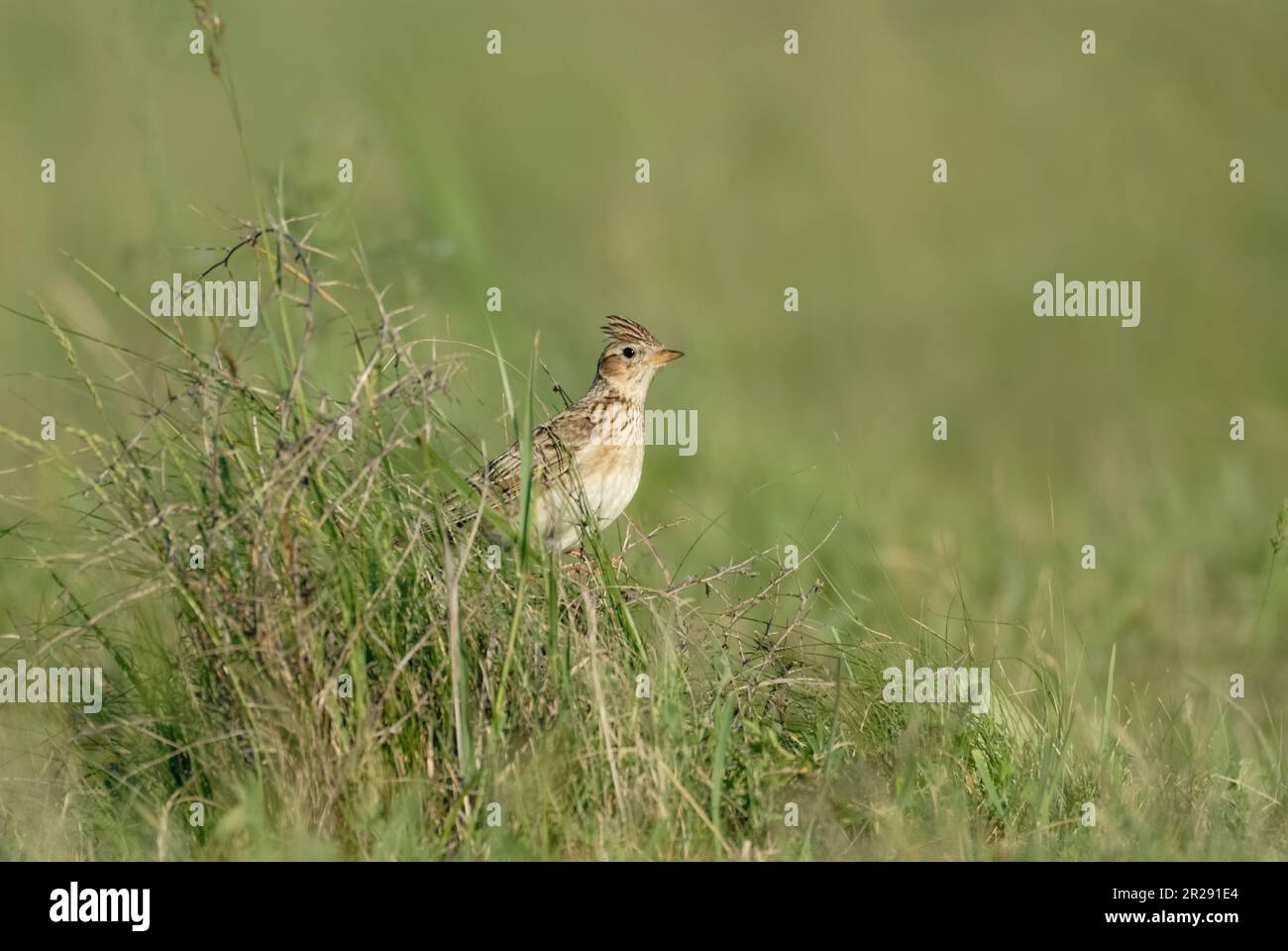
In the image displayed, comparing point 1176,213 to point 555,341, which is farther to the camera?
point 1176,213

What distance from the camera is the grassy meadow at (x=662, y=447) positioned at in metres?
4.67

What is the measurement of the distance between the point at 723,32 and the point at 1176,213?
5.01 meters

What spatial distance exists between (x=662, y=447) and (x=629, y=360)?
4175 millimetres

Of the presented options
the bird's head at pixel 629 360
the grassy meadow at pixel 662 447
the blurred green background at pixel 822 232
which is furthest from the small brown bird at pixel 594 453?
the blurred green background at pixel 822 232

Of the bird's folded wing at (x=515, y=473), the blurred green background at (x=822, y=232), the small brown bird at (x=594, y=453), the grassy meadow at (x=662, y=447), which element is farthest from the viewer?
the blurred green background at (x=822, y=232)

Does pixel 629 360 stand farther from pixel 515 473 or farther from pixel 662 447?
pixel 662 447

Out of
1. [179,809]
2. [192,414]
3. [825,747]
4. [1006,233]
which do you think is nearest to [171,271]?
[192,414]

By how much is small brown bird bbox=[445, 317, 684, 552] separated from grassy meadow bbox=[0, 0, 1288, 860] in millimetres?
171

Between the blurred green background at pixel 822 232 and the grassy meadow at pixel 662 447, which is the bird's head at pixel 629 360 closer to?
the grassy meadow at pixel 662 447

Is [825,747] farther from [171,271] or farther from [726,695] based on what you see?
[171,271]

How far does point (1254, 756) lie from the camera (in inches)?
237

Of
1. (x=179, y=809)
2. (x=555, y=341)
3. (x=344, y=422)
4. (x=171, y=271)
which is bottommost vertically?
(x=179, y=809)

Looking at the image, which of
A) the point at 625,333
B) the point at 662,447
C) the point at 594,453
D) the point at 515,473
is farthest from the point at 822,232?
the point at 515,473

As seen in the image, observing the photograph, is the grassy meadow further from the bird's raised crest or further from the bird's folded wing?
the bird's raised crest
